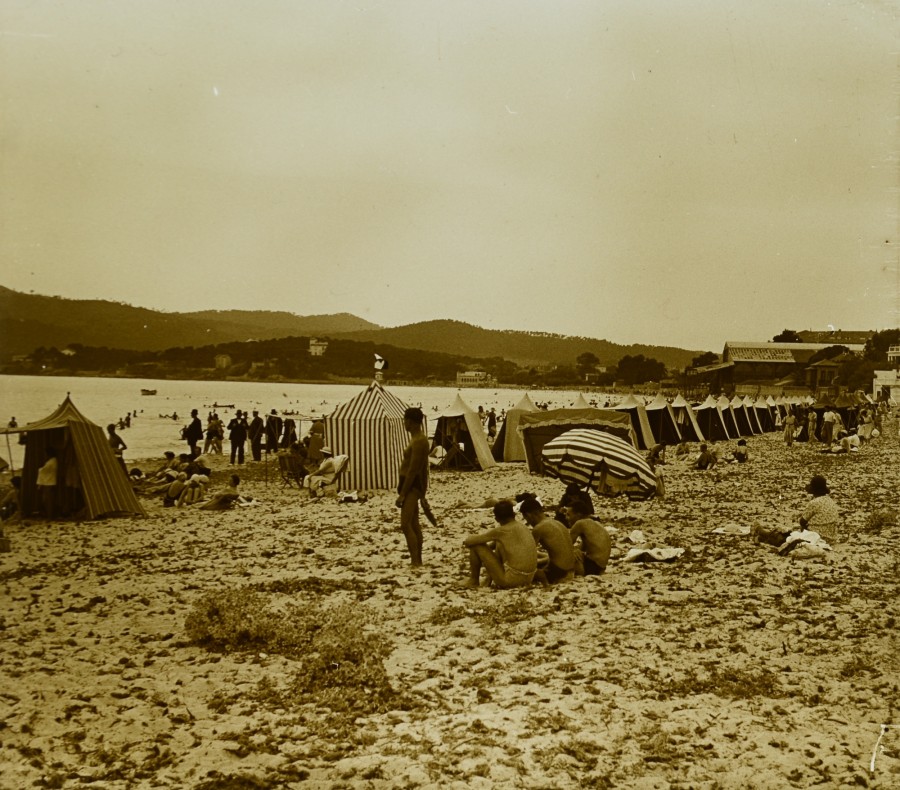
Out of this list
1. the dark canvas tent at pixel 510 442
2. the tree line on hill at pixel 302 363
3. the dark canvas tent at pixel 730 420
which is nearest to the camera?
the dark canvas tent at pixel 510 442

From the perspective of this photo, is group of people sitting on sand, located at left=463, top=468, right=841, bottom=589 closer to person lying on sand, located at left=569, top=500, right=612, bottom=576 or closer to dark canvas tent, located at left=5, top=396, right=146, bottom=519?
person lying on sand, located at left=569, top=500, right=612, bottom=576

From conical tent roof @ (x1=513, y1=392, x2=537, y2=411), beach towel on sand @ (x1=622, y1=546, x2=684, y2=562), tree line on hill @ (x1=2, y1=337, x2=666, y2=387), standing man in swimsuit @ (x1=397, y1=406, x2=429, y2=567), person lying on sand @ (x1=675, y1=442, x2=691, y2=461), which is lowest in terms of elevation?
beach towel on sand @ (x1=622, y1=546, x2=684, y2=562)

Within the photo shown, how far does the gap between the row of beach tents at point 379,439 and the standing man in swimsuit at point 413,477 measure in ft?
22.8

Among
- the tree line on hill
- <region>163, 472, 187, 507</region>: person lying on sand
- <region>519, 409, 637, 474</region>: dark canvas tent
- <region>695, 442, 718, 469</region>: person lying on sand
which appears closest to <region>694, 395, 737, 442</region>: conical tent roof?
<region>695, 442, 718, 469</region>: person lying on sand

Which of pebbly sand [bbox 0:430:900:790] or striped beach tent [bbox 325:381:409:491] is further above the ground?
striped beach tent [bbox 325:381:409:491]

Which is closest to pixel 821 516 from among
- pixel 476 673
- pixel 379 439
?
pixel 476 673

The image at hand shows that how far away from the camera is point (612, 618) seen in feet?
24.6

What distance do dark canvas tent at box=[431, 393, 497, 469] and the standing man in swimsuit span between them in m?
12.7

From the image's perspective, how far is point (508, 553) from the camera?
8414 millimetres

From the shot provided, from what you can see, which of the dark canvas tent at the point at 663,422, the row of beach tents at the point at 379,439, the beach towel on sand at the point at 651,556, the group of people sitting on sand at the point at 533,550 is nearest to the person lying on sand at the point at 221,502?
the row of beach tents at the point at 379,439

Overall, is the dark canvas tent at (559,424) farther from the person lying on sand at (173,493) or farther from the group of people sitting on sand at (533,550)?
the group of people sitting on sand at (533,550)

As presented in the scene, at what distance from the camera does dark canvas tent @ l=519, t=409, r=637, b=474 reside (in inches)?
772

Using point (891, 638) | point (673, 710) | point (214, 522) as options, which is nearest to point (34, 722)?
point (673, 710)

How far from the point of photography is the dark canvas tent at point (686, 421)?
31.7 m
